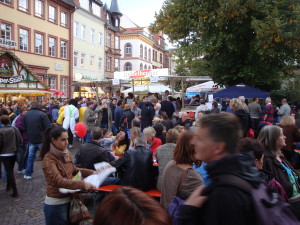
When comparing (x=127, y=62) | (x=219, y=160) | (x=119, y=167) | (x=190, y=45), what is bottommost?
(x=119, y=167)

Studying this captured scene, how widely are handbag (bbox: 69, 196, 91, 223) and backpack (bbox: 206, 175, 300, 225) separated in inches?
85.4

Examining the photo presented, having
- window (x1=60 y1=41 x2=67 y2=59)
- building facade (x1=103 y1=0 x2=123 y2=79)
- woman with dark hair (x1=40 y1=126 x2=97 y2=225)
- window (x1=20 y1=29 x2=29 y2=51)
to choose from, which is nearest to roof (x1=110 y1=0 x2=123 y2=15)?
building facade (x1=103 y1=0 x2=123 y2=79)

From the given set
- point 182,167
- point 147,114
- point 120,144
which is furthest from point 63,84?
point 182,167

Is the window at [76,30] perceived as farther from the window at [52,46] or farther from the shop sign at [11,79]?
the shop sign at [11,79]

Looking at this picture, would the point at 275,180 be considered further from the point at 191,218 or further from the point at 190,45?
the point at 190,45

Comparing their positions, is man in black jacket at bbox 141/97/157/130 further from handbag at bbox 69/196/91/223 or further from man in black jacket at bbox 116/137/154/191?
handbag at bbox 69/196/91/223

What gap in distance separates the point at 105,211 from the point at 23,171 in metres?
7.39

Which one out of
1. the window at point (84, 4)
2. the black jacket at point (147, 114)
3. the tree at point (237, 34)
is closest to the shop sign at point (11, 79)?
the tree at point (237, 34)

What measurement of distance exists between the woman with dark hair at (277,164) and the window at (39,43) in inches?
1018

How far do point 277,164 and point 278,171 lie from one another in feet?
0.27

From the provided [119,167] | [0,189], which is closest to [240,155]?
[119,167]

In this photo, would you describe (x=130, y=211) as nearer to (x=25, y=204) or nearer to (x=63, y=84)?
(x=25, y=204)

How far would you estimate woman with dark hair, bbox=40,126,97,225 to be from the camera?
301cm

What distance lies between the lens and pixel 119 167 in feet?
14.3
